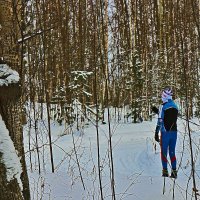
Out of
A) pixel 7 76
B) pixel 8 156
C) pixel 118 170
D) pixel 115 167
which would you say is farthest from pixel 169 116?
pixel 8 156

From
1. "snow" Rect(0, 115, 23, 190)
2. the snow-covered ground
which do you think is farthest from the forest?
"snow" Rect(0, 115, 23, 190)

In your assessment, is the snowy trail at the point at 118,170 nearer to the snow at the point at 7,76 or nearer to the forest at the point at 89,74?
the forest at the point at 89,74

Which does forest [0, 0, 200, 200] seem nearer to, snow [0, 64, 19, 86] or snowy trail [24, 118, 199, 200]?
snowy trail [24, 118, 199, 200]

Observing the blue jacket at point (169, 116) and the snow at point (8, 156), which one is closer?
the snow at point (8, 156)

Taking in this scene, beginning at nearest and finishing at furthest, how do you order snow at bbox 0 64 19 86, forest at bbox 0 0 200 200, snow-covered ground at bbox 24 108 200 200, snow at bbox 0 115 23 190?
1. snow at bbox 0 115 23 190
2. snow at bbox 0 64 19 86
3. snow-covered ground at bbox 24 108 200 200
4. forest at bbox 0 0 200 200

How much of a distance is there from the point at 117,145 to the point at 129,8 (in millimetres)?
8922

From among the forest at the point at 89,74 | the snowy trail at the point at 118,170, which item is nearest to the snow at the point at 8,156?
the snowy trail at the point at 118,170

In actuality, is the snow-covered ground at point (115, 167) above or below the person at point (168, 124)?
below

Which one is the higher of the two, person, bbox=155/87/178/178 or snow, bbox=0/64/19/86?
snow, bbox=0/64/19/86

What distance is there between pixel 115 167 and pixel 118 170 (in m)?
0.21

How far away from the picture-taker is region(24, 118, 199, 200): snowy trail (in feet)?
16.3

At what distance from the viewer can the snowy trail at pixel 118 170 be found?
4.97m

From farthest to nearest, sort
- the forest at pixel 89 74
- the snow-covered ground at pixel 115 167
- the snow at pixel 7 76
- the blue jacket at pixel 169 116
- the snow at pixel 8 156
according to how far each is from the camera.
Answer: the forest at pixel 89 74, the blue jacket at pixel 169 116, the snow-covered ground at pixel 115 167, the snow at pixel 7 76, the snow at pixel 8 156

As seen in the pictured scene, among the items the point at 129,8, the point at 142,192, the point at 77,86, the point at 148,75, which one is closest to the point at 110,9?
the point at 129,8
